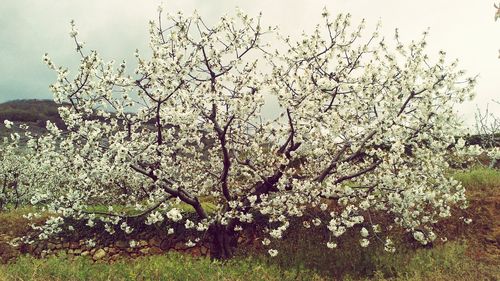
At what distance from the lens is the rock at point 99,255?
17.8m

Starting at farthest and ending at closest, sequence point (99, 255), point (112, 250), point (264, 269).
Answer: point (112, 250)
point (99, 255)
point (264, 269)

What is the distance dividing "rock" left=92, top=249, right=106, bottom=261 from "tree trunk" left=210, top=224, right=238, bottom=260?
5.78 metres

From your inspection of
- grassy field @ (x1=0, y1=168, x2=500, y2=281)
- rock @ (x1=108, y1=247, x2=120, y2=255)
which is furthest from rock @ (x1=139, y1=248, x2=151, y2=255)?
grassy field @ (x1=0, y1=168, x2=500, y2=281)

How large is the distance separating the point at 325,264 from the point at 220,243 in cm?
310

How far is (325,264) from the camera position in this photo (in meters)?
13.0

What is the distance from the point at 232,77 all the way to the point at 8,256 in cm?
1215

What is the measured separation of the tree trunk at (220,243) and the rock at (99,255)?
5.78 metres

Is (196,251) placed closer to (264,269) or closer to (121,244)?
(121,244)

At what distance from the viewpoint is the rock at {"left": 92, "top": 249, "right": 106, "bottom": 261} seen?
17.8 metres

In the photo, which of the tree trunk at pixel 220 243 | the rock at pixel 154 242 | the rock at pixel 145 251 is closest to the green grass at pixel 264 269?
the tree trunk at pixel 220 243

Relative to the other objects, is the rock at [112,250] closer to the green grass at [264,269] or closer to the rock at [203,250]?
the rock at [203,250]

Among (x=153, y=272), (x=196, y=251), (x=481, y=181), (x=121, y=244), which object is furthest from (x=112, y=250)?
(x=481, y=181)

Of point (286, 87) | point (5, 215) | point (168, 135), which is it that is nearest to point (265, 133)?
point (286, 87)

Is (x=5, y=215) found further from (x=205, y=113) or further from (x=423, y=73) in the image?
(x=423, y=73)
